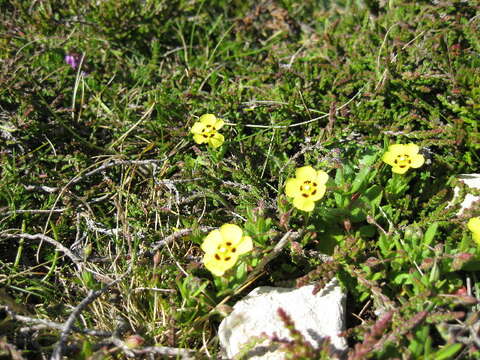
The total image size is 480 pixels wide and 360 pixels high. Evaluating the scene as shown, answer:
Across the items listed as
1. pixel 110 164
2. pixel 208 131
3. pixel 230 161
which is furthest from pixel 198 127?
pixel 110 164

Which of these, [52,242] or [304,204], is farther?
[52,242]

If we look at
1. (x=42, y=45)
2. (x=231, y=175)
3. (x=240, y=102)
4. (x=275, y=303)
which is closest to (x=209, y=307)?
(x=275, y=303)

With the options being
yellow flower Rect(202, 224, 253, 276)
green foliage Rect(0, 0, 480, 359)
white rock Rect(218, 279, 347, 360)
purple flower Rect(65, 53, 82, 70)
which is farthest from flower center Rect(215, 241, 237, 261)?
purple flower Rect(65, 53, 82, 70)

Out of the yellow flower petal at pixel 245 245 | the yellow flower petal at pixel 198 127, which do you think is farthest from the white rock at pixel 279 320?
the yellow flower petal at pixel 198 127

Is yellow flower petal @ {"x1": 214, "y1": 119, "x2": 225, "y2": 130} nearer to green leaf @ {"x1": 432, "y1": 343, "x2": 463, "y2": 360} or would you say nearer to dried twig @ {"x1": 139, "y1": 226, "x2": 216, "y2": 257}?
dried twig @ {"x1": 139, "y1": 226, "x2": 216, "y2": 257}

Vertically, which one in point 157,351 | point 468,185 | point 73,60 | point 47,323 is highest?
point 73,60

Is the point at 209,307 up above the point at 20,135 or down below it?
below

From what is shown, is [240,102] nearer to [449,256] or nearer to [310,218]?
[310,218]

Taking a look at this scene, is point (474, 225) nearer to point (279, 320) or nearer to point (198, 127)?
point (279, 320)
